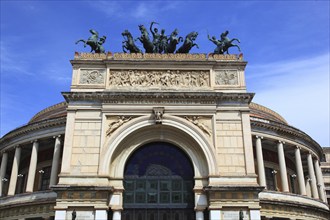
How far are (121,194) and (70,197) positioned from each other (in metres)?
3.25

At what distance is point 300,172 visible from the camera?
36281mm

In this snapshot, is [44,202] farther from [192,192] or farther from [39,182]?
[192,192]

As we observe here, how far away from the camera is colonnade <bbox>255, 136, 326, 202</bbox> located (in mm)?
33812

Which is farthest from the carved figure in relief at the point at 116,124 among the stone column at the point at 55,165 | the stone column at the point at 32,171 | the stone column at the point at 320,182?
the stone column at the point at 320,182

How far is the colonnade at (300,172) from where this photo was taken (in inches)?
1331

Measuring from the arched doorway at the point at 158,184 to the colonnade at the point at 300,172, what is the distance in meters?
11.1

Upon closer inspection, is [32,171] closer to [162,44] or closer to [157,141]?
[157,141]

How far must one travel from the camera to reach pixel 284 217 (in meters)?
33.6

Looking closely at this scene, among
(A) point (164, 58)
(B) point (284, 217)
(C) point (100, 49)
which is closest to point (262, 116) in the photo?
(B) point (284, 217)

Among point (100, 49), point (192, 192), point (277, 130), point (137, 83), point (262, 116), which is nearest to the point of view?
→ point (192, 192)

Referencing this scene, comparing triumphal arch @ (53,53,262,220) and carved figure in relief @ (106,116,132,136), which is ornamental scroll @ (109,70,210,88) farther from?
carved figure in relief @ (106,116,132,136)

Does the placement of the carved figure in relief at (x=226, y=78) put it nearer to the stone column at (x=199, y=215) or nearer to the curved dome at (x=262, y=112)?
the stone column at (x=199, y=215)

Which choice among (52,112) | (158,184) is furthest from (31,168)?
(158,184)

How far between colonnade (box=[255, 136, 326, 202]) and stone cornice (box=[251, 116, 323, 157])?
96cm
